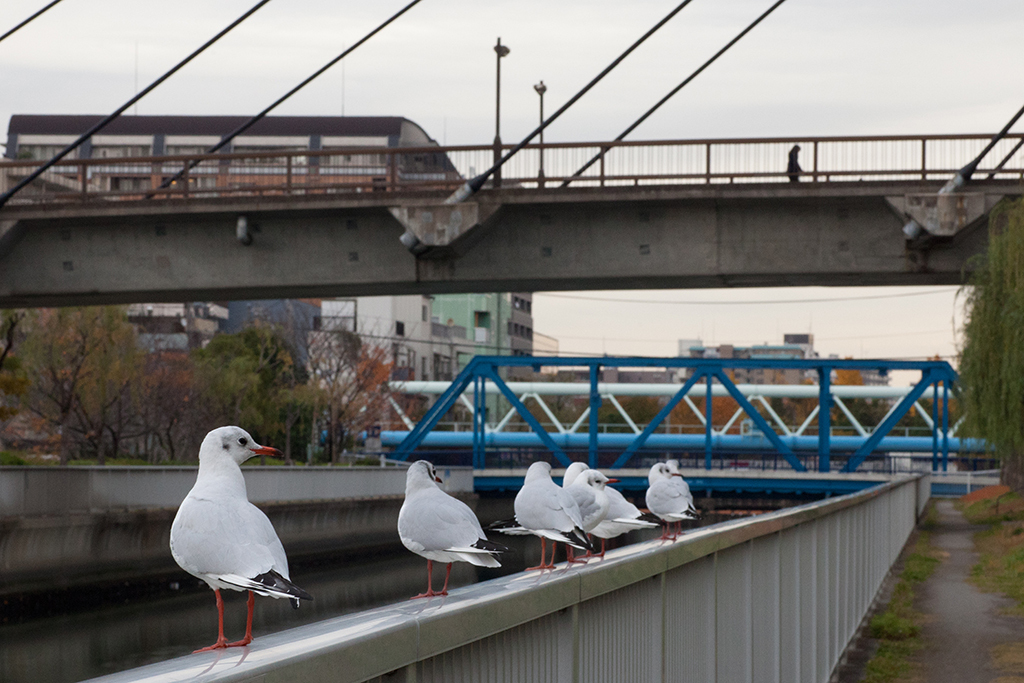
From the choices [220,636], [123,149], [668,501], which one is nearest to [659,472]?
[668,501]

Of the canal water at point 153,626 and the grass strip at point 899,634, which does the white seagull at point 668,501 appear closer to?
the grass strip at point 899,634

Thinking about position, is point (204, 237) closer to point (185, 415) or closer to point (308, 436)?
point (185, 415)

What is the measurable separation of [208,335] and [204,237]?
5305cm

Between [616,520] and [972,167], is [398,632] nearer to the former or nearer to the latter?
[616,520]

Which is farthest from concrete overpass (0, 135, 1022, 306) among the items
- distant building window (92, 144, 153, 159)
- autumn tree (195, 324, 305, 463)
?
distant building window (92, 144, 153, 159)

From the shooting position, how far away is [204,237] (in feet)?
103

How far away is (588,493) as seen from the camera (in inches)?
304

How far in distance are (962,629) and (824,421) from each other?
1822 inches

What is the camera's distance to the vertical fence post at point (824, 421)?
188ft

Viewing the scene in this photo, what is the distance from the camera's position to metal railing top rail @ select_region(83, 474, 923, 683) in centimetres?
244

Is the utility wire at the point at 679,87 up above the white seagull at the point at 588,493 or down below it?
above

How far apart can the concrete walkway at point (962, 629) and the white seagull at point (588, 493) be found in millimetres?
4613

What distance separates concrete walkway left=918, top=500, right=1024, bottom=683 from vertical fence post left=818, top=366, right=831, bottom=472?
35391mm

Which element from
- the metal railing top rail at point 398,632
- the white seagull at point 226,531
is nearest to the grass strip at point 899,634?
the metal railing top rail at point 398,632
